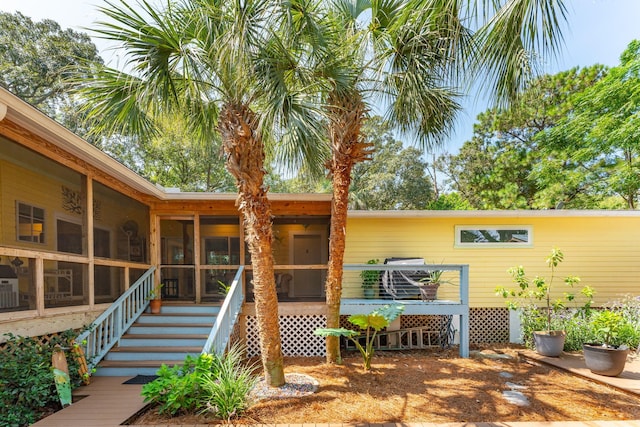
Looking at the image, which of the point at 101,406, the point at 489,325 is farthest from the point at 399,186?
the point at 101,406

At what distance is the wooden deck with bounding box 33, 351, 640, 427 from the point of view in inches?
145

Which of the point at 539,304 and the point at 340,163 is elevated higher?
the point at 340,163

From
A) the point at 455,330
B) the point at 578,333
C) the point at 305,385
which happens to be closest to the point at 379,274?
the point at 455,330

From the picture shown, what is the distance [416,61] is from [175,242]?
775cm

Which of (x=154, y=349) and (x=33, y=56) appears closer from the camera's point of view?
(x=154, y=349)

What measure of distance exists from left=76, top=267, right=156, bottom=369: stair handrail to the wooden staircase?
0.48 ft

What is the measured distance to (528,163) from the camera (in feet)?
52.9

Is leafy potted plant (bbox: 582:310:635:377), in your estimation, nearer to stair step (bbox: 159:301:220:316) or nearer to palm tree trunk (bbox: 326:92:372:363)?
palm tree trunk (bbox: 326:92:372:363)

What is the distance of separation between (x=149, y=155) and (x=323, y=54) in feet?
50.0

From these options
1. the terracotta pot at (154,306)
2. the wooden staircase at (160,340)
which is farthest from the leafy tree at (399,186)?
the terracotta pot at (154,306)

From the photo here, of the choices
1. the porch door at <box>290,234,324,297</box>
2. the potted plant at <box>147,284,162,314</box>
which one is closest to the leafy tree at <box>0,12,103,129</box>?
the potted plant at <box>147,284,162,314</box>

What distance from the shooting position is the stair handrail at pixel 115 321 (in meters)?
5.32

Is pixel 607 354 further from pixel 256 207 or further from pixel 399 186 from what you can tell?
pixel 399 186

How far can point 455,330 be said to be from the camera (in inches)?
318
